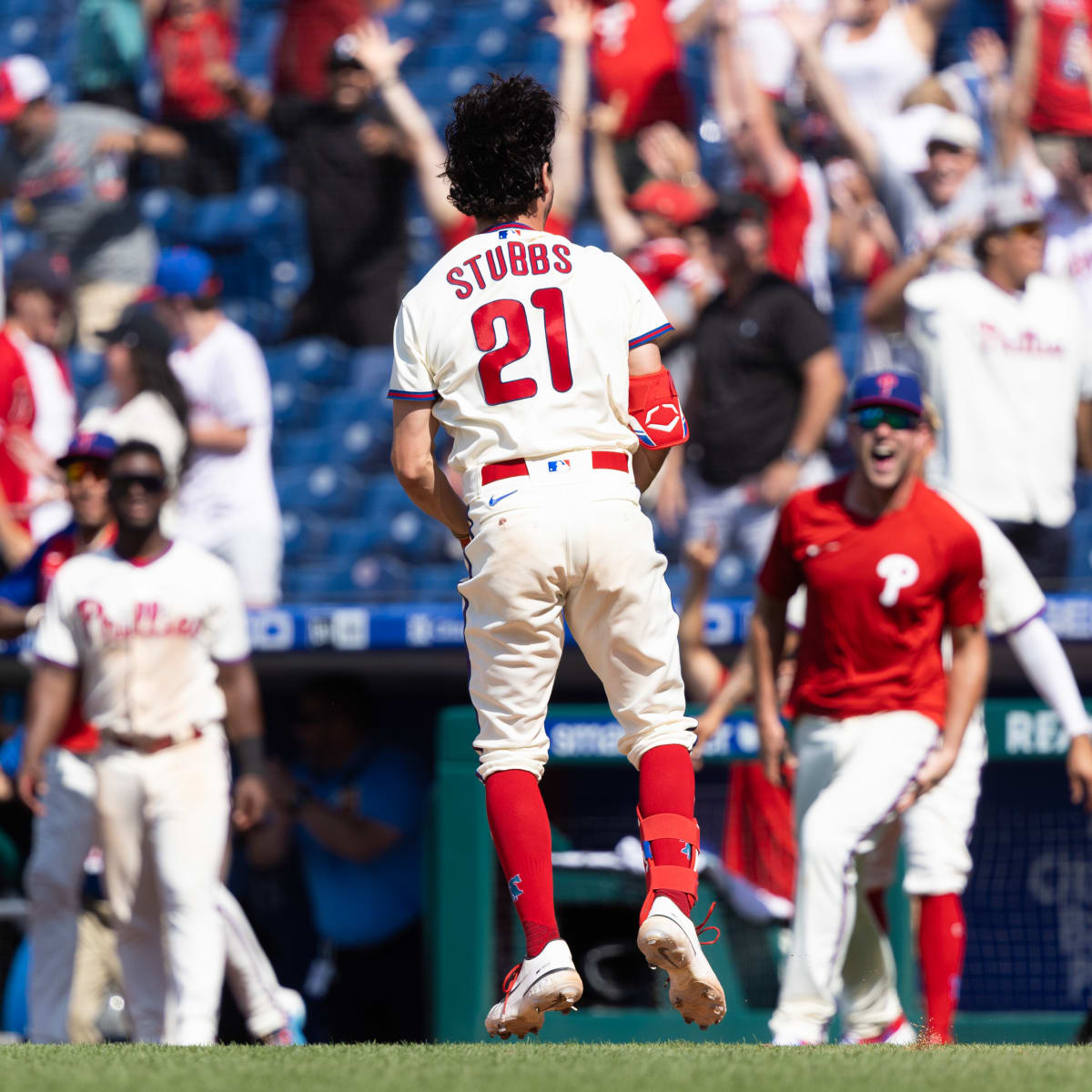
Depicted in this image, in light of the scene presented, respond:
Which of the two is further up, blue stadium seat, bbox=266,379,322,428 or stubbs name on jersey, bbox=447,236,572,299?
blue stadium seat, bbox=266,379,322,428

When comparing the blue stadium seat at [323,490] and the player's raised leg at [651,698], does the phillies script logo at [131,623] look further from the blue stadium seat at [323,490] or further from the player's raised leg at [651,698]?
the blue stadium seat at [323,490]

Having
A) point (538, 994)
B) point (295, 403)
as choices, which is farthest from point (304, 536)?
point (538, 994)

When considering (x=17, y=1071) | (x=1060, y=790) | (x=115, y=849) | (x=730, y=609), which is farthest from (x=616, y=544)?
(x=1060, y=790)

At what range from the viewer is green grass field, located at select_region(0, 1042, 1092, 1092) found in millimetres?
2664

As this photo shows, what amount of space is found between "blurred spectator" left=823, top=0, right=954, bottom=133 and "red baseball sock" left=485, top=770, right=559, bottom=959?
5.31 m

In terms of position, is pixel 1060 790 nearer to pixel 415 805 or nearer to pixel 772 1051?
pixel 415 805

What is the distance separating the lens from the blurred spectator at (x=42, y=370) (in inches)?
295

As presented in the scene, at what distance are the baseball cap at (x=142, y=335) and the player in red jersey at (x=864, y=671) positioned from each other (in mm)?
2911

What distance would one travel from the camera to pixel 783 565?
4887 millimetres

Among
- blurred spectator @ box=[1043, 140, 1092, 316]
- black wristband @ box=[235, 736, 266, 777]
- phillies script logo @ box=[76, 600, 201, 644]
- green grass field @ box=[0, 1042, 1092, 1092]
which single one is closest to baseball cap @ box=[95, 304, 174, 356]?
phillies script logo @ box=[76, 600, 201, 644]

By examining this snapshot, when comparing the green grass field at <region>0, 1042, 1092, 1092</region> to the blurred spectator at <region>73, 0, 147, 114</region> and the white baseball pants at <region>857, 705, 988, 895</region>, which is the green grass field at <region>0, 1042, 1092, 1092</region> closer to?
the white baseball pants at <region>857, 705, 988, 895</region>

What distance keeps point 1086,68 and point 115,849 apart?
5375 millimetres

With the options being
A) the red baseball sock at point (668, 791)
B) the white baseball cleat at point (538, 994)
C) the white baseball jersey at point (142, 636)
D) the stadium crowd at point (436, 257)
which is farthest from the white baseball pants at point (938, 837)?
the white baseball jersey at point (142, 636)

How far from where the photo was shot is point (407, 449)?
10.6ft
